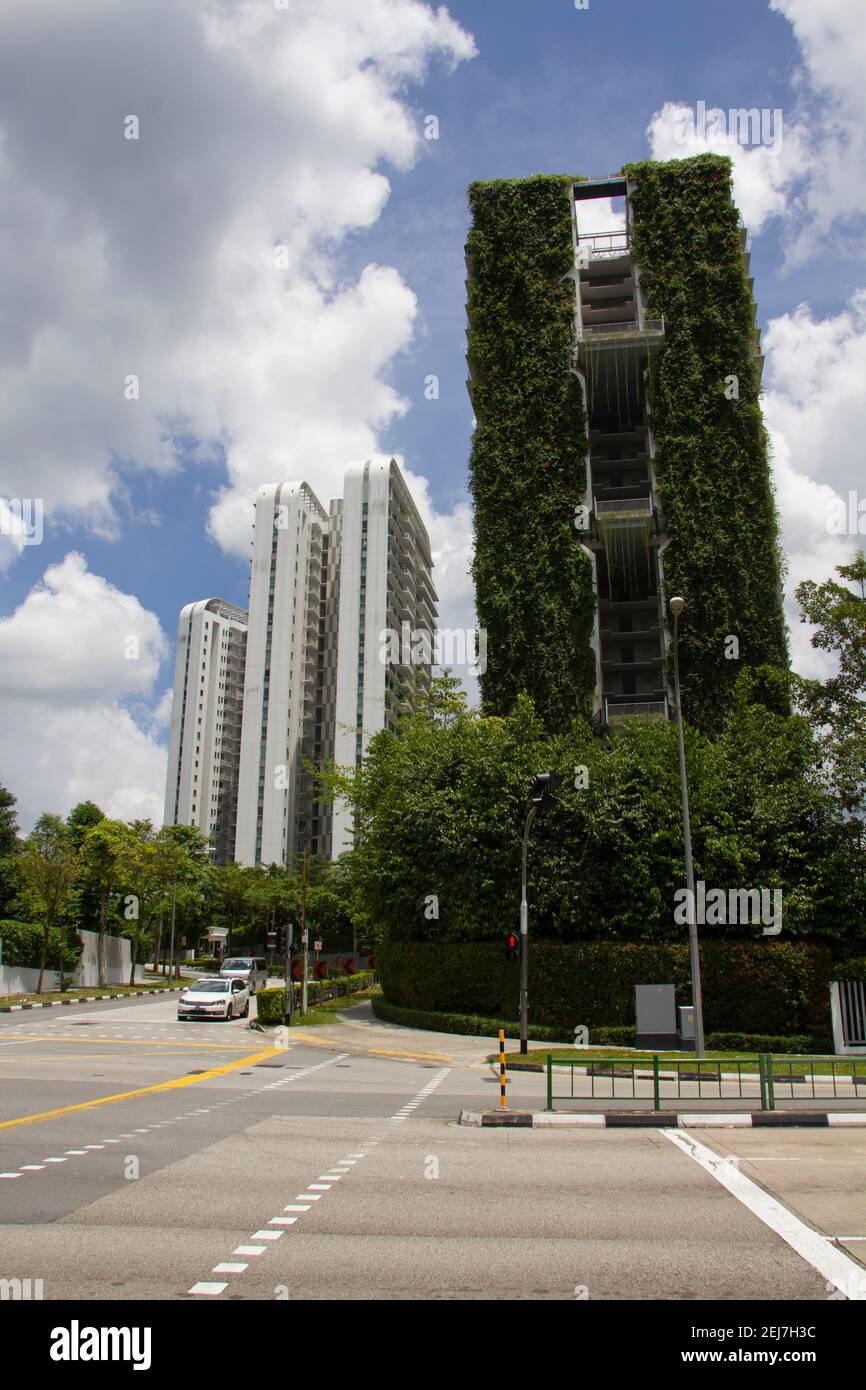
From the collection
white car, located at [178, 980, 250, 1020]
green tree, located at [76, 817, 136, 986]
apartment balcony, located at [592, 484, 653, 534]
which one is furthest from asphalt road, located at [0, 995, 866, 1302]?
green tree, located at [76, 817, 136, 986]

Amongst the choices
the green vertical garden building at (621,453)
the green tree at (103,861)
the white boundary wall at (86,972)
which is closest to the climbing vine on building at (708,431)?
the green vertical garden building at (621,453)

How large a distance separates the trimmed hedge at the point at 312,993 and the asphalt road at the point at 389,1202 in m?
15.1

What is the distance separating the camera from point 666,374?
47750 millimetres

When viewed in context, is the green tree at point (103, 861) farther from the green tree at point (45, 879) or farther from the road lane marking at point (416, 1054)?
the road lane marking at point (416, 1054)

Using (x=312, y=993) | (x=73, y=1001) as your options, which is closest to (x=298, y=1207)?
(x=312, y=993)

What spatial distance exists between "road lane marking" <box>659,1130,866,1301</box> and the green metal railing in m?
3.73

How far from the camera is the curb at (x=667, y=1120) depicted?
45.8ft

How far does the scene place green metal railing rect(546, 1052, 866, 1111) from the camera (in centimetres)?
1491

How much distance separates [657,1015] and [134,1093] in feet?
47.7

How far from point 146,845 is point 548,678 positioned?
95.8 feet

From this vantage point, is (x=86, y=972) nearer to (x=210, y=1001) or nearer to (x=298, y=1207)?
(x=210, y=1001)

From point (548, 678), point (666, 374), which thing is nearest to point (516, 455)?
point (666, 374)

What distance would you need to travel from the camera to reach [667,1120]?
1405 cm

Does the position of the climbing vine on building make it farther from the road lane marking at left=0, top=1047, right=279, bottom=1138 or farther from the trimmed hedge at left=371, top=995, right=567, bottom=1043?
the road lane marking at left=0, top=1047, right=279, bottom=1138
